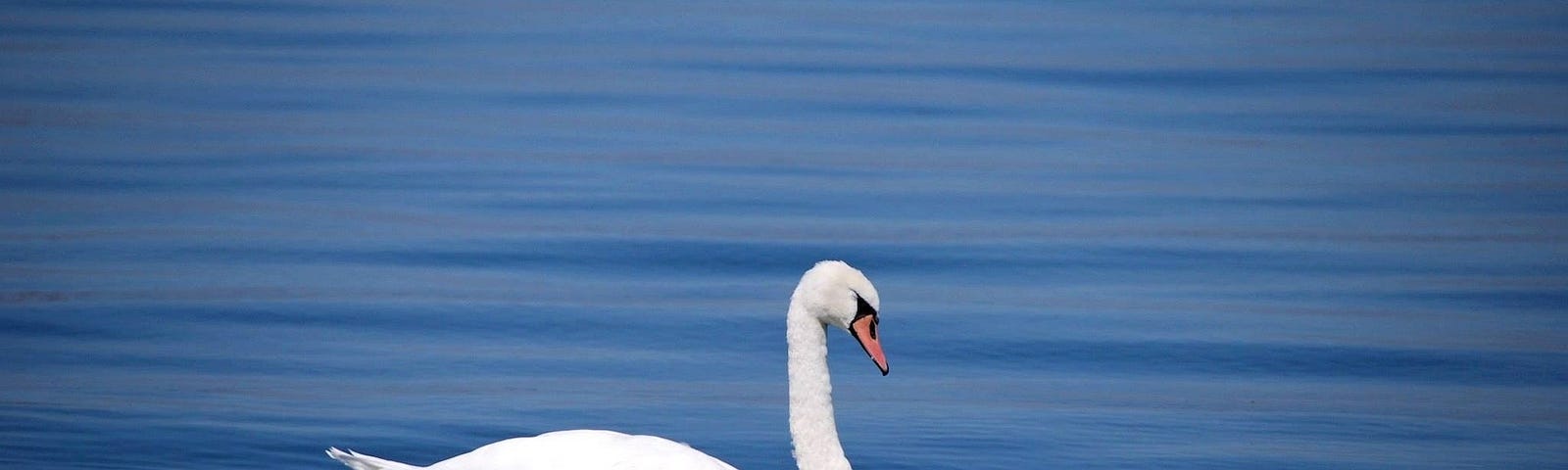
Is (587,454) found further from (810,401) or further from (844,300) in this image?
(844,300)

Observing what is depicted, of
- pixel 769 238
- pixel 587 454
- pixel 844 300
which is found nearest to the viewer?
pixel 587 454

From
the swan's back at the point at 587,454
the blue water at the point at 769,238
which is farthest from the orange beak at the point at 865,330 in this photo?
the blue water at the point at 769,238

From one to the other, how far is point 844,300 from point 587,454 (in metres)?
0.79

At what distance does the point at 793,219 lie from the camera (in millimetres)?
12984

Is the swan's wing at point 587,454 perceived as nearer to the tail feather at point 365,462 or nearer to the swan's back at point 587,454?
the swan's back at point 587,454

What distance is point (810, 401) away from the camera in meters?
6.70

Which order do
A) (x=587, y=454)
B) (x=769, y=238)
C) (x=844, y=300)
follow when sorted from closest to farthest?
(x=587, y=454)
(x=844, y=300)
(x=769, y=238)

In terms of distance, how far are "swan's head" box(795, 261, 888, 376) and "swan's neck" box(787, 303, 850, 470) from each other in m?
0.06

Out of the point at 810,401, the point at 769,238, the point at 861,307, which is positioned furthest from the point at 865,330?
the point at 769,238

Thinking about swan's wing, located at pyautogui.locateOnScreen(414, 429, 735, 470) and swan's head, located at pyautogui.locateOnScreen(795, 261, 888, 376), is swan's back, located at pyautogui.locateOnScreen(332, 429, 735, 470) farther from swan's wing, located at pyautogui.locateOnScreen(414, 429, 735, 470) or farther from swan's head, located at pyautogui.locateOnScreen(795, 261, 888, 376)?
swan's head, located at pyautogui.locateOnScreen(795, 261, 888, 376)

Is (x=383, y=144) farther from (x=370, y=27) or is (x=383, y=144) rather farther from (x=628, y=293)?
(x=370, y=27)

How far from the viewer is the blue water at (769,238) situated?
8.84 m

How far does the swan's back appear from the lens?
6.41m

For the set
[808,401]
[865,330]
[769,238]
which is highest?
[769,238]
